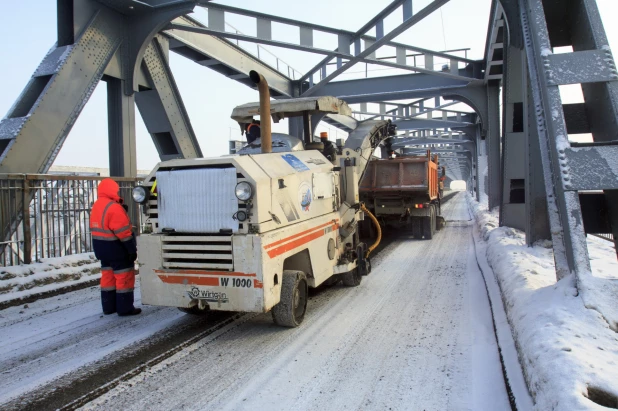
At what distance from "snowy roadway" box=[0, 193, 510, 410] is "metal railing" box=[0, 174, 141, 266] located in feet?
5.70

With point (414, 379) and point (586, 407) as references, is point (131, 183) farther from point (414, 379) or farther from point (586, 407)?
point (586, 407)

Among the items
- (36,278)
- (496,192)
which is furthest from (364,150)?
(496,192)

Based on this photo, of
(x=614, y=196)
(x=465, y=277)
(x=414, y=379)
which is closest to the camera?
(x=414, y=379)

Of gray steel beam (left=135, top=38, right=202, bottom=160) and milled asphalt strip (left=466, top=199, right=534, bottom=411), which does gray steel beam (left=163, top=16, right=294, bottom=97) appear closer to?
gray steel beam (left=135, top=38, right=202, bottom=160)

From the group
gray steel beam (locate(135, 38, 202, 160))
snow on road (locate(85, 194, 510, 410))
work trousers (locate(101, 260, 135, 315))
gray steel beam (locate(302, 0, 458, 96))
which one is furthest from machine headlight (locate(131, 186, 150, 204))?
gray steel beam (locate(302, 0, 458, 96))

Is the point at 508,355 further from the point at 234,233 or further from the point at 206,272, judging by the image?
the point at 206,272

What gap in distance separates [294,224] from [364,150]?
339 centimetres

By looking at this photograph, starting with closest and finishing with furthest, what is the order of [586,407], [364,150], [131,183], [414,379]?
1. [586,407]
2. [414,379]
3. [364,150]
4. [131,183]

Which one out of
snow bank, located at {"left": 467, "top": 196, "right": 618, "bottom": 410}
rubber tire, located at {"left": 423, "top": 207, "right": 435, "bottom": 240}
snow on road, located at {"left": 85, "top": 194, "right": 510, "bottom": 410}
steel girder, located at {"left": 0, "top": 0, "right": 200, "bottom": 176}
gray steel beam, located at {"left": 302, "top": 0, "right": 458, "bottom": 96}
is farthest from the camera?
rubber tire, located at {"left": 423, "top": 207, "right": 435, "bottom": 240}

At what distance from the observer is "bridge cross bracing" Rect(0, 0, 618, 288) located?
196 inches

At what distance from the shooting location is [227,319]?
216 inches

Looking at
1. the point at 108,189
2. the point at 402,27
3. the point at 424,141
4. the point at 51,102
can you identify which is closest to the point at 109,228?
the point at 108,189

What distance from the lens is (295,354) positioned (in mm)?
4309

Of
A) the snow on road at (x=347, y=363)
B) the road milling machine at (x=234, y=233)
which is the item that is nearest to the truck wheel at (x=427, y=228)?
the snow on road at (x=347, y=363)
